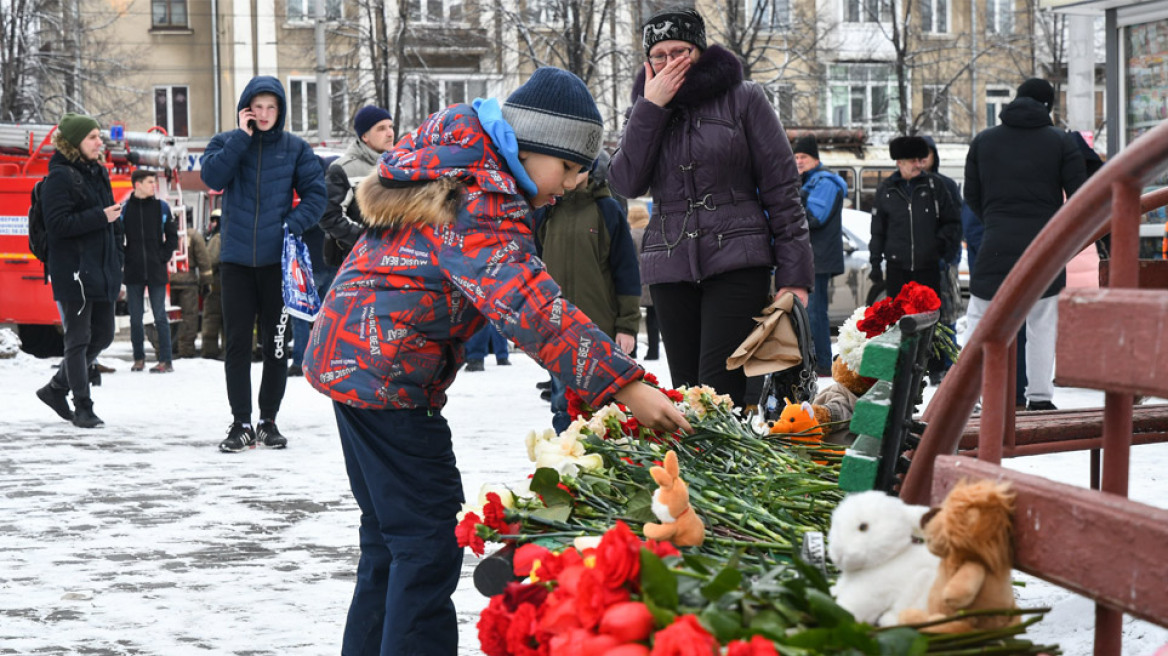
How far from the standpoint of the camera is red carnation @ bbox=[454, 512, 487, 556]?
9.29 feet

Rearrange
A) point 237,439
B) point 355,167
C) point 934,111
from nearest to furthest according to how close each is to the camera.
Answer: point 237,439, point 355,167, point 934,111

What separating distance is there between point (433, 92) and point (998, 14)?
1613 centimetres

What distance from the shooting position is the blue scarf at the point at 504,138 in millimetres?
3262

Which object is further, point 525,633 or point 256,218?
point 256,218

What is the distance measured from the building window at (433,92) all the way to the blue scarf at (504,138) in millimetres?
27547

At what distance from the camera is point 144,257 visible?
13.5 metres

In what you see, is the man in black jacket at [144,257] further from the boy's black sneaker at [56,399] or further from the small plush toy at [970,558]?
the small plush toy at [970,558]

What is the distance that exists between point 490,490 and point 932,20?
3772 centimetres

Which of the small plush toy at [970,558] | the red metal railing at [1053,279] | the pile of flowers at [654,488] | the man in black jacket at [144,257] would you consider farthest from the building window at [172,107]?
the small plush toy at [970,558]

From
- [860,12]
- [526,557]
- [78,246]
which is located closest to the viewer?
[526,557]

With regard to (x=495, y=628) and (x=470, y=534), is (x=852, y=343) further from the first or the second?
(x=495, y=628)

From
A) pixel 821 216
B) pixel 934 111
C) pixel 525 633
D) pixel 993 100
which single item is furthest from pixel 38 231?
pixel 993 100

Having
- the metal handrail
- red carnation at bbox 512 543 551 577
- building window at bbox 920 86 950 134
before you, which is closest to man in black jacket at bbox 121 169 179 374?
red carnation at bbox 512 543 551 577

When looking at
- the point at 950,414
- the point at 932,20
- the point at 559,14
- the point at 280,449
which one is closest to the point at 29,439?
the point at 280,449
